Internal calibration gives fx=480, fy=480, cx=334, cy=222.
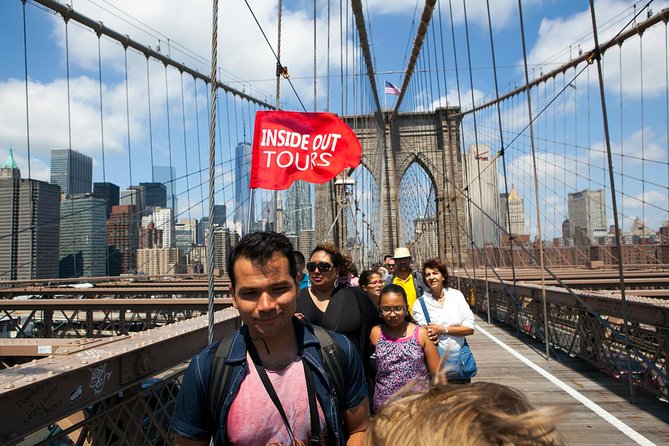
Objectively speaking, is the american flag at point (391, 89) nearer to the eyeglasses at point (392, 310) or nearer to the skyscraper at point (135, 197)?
the skyscraper at point (135, 197)

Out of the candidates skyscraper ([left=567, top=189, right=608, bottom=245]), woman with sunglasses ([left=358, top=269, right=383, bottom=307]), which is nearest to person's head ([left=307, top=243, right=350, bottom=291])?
woman with sunglasses ([left=358, top=269, right=383, bottom=307])

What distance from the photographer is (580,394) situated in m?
4.15

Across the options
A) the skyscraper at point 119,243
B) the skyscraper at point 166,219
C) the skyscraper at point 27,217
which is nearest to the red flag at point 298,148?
the skyscraper at point 27,217

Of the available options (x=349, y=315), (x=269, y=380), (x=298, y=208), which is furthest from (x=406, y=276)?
(x=298, y=208)

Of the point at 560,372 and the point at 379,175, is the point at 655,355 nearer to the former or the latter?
the point at 560,372

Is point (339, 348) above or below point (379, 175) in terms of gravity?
below

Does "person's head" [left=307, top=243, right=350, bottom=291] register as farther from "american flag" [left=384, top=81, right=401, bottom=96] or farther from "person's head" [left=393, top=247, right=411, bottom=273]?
"american flag" [left=384, top=81, right=401, bottom=96]

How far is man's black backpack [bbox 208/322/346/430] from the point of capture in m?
1.16

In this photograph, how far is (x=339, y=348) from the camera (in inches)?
49.7

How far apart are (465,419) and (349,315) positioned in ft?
6.50

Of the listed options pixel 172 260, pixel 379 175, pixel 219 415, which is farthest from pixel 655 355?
pixel 172 260

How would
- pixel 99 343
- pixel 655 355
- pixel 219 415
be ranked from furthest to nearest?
pixel 655 355, pixel 99 343, pixel 219 415

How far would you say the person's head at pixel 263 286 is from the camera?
1.21m

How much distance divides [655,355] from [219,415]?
12.8 feet
